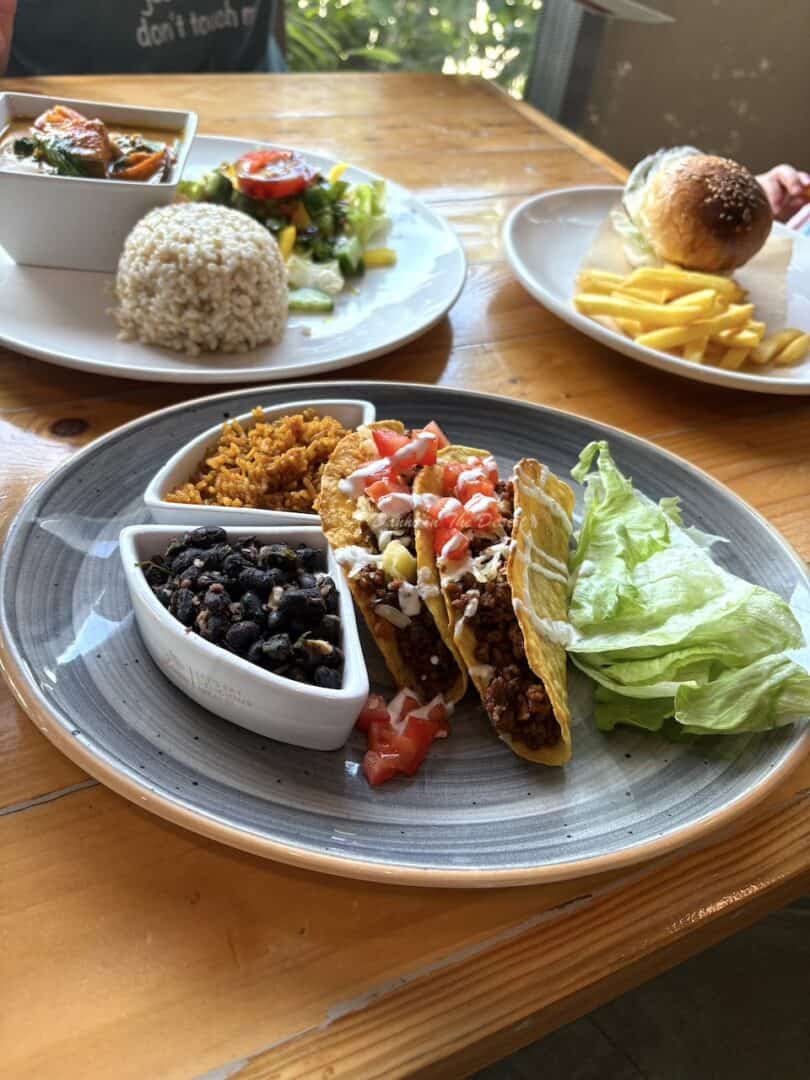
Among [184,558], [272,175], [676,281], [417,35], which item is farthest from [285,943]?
[417,35]

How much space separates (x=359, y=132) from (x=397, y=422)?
203 centimetres

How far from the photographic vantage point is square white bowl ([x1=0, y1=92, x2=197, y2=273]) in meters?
2.00

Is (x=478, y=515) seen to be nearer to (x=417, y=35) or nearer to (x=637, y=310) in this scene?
(x=637, y=310)

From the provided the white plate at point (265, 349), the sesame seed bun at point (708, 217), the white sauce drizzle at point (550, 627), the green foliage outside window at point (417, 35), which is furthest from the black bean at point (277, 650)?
the green foliage outside window at point (417, 35)

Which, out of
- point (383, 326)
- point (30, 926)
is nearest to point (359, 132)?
point (383, 326)

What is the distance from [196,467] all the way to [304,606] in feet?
1.35

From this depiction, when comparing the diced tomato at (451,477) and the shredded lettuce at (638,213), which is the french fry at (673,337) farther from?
the diced tomato at (451,477)

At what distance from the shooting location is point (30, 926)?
3.16 feet

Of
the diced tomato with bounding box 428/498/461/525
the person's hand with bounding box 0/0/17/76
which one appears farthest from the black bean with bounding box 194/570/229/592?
the person's hand with bounding box 0/0/17/76

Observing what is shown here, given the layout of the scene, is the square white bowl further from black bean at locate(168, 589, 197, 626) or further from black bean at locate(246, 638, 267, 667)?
black bean at locate(246, 638, 267, 667)

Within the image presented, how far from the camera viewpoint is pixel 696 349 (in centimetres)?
208

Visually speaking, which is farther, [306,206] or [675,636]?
[306,206]

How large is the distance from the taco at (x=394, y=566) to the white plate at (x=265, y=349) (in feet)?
1.56

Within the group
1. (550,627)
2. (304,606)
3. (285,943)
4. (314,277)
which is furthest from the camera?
(314,277)
